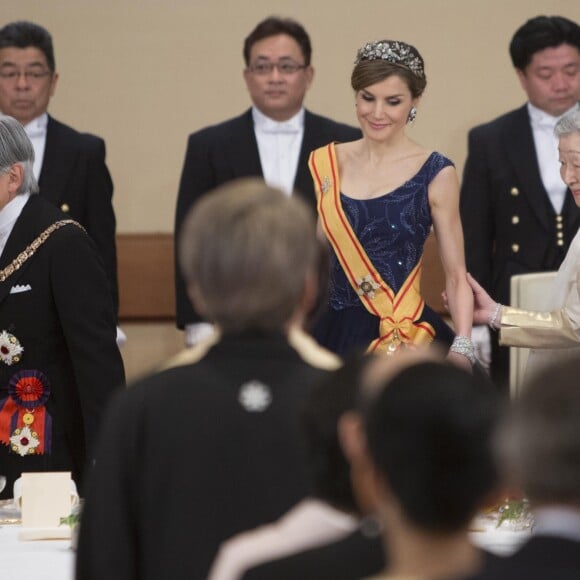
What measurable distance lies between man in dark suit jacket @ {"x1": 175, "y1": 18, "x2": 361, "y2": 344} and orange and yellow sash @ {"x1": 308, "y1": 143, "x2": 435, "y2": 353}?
114 centimetres

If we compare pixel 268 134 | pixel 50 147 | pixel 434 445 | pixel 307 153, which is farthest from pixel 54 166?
pixel 434 445

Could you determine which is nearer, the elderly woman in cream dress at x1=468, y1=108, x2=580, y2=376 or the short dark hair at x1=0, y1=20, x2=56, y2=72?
the elderly woman in cream dress at x1=468, y1=108, x2=580, y2=376

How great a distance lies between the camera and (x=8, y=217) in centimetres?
340

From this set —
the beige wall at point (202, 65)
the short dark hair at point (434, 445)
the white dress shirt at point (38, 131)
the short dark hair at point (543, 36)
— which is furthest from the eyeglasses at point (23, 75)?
the short dark hair at point (434, 445)

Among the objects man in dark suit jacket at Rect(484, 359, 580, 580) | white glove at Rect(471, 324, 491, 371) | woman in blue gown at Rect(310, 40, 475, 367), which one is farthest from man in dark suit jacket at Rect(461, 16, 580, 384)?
man in dark suit jacket at Rect(484, 359, 580, 580)

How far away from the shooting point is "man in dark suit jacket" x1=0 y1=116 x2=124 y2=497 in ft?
10.9

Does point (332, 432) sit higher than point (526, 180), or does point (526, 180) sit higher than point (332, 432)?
point (332, 432)

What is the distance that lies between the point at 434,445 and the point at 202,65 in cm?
463

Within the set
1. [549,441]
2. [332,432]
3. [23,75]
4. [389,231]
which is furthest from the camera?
[23,75]

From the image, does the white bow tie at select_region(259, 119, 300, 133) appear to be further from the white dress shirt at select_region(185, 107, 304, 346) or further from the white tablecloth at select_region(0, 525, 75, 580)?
the white tablecloth at select_region(0, 525, 75, 580)

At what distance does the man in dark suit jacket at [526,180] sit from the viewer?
486 centimetres

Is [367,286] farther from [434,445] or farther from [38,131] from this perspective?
[434,445]

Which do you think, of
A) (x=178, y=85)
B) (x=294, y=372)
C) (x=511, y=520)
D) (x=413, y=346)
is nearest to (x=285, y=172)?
(x=178, y=85)

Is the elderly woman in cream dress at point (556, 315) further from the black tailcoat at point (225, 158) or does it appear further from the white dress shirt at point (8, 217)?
the black tailcoat at point (225, 158)
